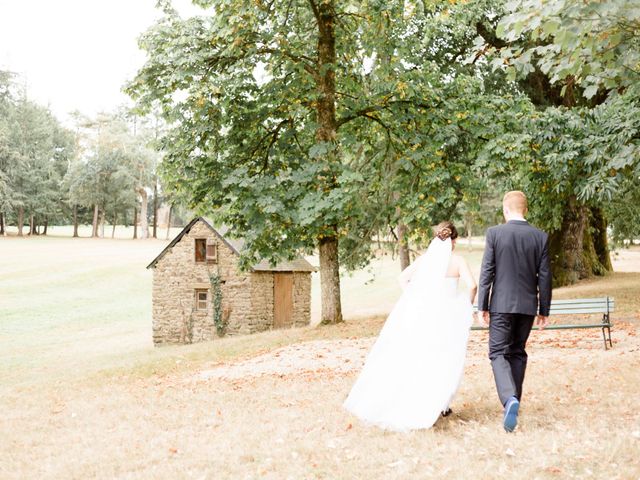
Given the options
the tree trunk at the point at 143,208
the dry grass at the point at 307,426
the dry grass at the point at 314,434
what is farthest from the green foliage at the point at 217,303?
the tree trunk at the point at 143,208

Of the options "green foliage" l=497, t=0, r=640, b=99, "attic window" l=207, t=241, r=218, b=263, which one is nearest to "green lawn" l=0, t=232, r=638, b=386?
"attic window" l=207, t=241, r=218, b=263

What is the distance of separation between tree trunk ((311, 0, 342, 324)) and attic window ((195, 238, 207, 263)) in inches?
639

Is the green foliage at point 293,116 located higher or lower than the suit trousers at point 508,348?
higher

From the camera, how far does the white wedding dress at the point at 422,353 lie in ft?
20.7

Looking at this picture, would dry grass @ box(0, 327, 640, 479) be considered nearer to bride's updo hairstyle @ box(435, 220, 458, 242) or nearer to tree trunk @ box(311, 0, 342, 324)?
bride's updo hairstyle @ box(435, 220, 458, 242)

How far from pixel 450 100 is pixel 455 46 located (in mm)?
5199

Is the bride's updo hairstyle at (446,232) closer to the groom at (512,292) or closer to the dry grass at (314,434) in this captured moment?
the groom at (512,292)

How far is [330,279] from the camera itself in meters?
18.7

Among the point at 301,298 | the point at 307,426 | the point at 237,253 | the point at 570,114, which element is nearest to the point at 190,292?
Result: the point at 237,253

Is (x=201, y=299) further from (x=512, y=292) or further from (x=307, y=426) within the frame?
(x=512, y=292)

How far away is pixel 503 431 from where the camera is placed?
614 cm

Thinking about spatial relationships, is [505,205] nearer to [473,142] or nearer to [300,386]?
[300,386]

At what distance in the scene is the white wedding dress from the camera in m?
6.32

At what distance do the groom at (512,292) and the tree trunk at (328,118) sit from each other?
11.3 meters
